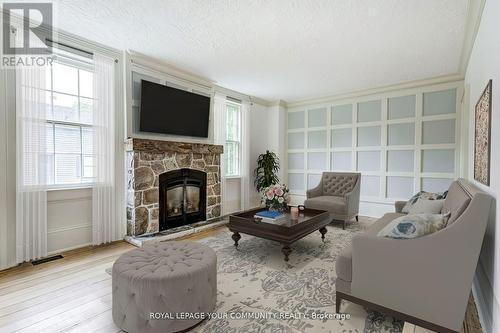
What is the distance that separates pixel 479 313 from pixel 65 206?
447 centimetres

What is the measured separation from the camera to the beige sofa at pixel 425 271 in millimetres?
1549

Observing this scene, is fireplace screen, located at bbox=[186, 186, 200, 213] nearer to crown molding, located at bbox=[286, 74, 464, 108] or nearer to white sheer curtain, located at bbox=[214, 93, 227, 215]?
white sheer curtain, located at bbox=[214, 93, 227, 215]

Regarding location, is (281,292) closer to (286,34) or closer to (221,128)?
(286,34)

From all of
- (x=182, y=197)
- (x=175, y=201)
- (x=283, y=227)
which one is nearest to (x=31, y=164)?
(x=175, y=201)

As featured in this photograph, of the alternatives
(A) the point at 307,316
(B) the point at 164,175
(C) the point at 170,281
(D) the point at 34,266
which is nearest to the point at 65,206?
(D) the point at 34,266

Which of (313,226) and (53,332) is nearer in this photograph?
(53,332)

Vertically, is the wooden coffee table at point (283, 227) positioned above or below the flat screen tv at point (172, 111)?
below

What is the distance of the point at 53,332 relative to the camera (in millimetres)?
1740

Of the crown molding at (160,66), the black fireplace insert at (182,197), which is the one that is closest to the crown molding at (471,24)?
the crown molding at (160,66)

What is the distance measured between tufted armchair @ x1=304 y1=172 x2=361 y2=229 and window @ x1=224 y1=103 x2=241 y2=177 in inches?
70.5

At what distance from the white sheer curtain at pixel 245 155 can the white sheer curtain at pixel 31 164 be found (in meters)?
3.55

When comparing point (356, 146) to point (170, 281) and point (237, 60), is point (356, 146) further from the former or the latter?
point (170, 281)

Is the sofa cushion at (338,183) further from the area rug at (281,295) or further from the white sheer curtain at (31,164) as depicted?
the white sheer curtain at (31,164)

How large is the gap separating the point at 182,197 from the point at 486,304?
3912 millimetres
